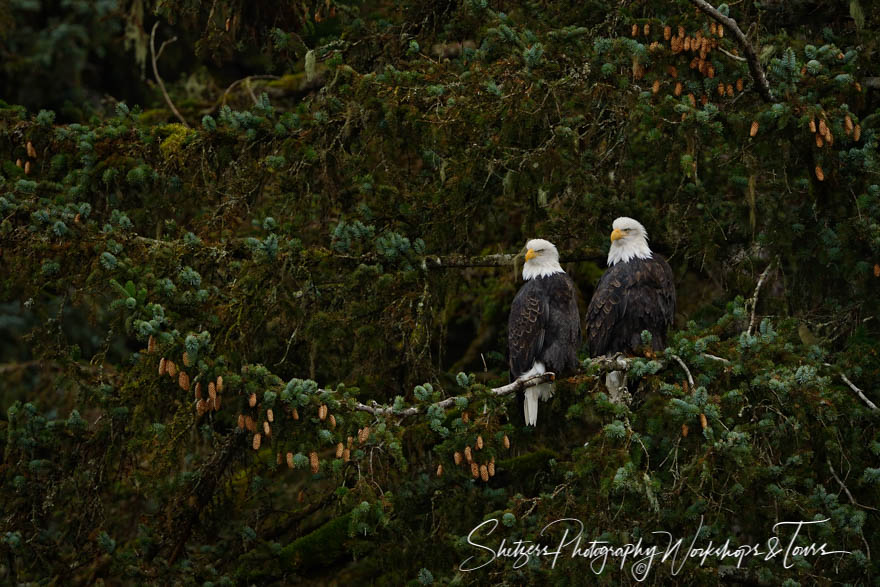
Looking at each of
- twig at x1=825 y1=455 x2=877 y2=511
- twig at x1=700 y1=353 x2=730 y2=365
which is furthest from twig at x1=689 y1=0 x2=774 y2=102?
twig at x1=825 y1=455 x2=877 y2=511

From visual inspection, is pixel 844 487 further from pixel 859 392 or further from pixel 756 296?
pixel 756 296

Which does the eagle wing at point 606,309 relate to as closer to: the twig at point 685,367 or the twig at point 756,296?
the twig at point 756,296

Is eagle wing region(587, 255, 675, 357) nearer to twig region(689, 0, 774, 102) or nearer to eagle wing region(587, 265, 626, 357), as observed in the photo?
eagle wing region(587, 265, 626, 357)

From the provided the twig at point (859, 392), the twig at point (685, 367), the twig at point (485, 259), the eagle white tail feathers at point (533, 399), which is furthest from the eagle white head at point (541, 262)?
the twig at point (859, 392)

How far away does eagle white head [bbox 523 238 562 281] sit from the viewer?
6.56 metres

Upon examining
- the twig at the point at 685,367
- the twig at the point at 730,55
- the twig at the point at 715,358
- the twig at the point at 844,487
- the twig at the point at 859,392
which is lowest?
the twig at the point at 844,487

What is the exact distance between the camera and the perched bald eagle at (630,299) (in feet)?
21.6

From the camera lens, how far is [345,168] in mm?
6250

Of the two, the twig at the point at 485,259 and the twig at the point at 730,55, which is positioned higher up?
the twig at the point at 730,55

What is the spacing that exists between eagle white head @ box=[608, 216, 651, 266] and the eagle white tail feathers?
33.6 inches

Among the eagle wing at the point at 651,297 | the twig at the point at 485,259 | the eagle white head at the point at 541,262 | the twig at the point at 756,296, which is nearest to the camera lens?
the twig at the point at 756,296

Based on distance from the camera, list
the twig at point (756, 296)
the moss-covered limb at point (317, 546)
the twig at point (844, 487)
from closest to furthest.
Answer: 1. the twig at point (844, 487)
2. the twig at point (756, 296)
3. the moss-covered limb at point (317, 546)

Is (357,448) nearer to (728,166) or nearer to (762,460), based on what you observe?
(762,460)

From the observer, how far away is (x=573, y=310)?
6.77 meters
